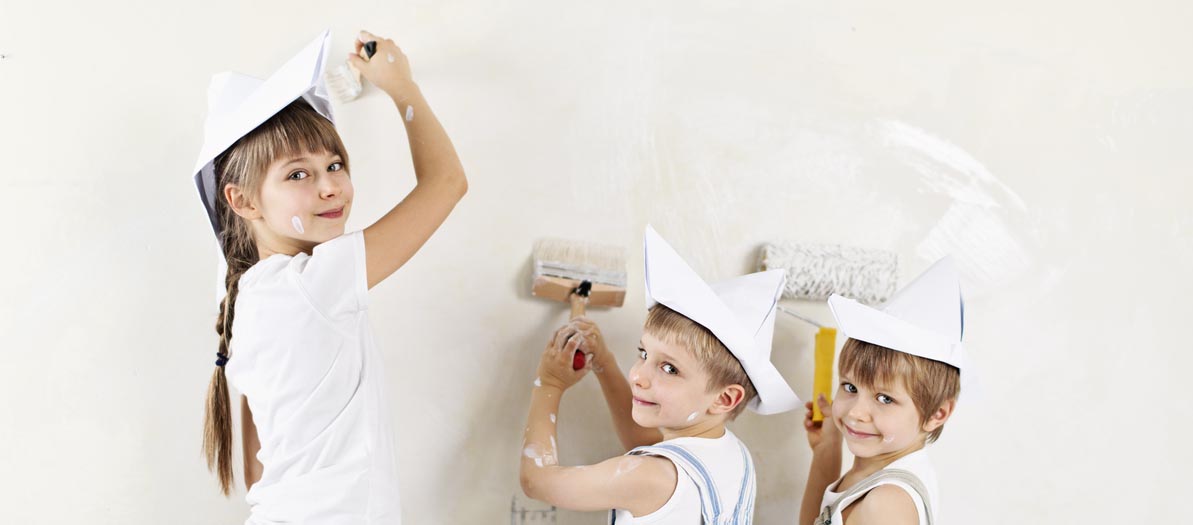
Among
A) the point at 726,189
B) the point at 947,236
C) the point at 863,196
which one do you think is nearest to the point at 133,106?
the point at 726,189

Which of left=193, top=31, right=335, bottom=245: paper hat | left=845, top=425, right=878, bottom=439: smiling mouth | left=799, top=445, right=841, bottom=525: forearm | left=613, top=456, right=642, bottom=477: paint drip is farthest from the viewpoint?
left=799, top=445, right=841, bottom=525: forearm

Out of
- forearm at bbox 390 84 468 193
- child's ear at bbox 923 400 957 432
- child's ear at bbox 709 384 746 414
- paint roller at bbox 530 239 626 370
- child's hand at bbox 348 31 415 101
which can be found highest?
child's hand at bbox 348 31 415 101

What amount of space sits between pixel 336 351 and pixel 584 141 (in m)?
0.49

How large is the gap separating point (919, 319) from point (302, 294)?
760 mm

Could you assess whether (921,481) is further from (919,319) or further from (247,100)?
(247,100)

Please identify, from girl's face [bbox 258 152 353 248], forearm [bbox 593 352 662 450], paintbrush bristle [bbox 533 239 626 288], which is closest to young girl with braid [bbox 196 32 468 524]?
girl's face [bbox 258 152 353 248]

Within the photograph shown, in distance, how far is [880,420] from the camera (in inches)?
43.4

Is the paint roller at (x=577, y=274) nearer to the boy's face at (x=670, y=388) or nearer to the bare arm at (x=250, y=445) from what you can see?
the boy's face at (x=670, y=388)

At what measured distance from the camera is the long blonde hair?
955 mm

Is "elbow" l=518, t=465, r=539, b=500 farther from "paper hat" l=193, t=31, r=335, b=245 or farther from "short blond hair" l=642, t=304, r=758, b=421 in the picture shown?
"paper hat" l=193, t=31, r=335, b=245

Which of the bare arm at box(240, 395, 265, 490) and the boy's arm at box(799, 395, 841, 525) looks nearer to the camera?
the bare arm at box(240, 395, 265, 490)

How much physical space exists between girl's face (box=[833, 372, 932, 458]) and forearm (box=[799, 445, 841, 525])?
146 millimetres

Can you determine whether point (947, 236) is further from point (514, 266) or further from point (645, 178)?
point (514, 266)

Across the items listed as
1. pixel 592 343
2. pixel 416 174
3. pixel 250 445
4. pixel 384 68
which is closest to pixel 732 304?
pixel 592 343
